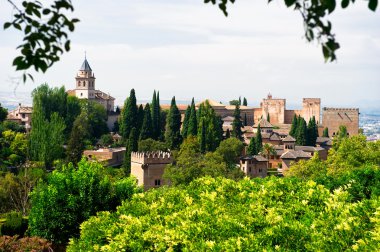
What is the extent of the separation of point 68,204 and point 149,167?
24.5 m

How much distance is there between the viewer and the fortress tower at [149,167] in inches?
1732

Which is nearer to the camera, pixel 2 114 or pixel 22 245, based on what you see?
pixel 22 245

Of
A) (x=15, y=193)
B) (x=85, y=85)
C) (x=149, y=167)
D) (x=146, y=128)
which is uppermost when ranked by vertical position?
(x=85, y=85)

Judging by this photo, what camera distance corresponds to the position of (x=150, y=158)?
44.3 meters

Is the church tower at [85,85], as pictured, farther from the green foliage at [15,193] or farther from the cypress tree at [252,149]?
the green foliage at [15,193]

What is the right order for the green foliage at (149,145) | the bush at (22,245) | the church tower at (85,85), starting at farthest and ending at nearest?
the church tower at (85,85)
the green foliage at (149,145)
the bush at (22,245)

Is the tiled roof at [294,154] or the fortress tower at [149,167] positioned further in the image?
the tiled roof at [294,154]

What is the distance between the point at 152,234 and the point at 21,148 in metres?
42.1

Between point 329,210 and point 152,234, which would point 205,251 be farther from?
point 329,210

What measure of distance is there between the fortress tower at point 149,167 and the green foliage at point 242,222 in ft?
86.9

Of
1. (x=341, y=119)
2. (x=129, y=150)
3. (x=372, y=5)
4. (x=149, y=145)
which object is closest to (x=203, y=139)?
(x=149, y=145)

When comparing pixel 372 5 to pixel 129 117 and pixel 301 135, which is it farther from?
pixel 301 135

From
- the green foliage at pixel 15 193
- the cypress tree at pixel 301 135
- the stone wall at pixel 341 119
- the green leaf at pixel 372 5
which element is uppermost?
the green leaf at pixel 372 5

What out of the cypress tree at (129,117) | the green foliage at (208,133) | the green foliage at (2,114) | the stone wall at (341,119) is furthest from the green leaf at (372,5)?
the stone wall at (341,119)
